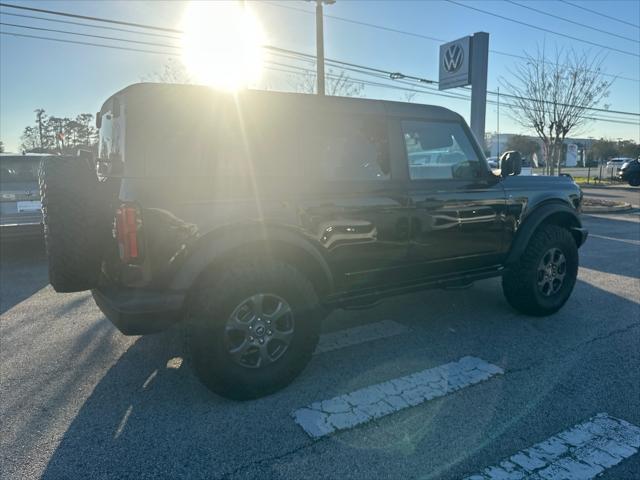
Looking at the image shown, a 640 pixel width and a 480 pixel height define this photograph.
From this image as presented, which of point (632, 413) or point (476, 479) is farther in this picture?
point (632, 413)

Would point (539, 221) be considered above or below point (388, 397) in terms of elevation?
above

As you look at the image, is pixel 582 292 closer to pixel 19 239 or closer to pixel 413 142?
pixel 413 142

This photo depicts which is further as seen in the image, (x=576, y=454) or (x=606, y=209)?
(x=606, y=209)

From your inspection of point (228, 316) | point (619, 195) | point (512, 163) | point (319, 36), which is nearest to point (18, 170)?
point (228, 316)

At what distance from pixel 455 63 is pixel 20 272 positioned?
1132 centimetres

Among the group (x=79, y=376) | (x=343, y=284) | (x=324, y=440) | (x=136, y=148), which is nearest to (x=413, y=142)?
(x=343, y=284)

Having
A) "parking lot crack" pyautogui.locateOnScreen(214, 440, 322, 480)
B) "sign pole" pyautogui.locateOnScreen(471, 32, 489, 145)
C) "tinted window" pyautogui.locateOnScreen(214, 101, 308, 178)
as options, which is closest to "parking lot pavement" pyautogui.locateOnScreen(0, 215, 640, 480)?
"parking lot crack" pyautogui.locateOnScreen(214, 440, 322, 480)

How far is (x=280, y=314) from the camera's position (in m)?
2.92

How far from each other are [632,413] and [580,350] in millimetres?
938

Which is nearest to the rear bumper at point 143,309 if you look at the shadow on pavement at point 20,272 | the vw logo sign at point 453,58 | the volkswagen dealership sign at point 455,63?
the shadow on pavement at point 20,272

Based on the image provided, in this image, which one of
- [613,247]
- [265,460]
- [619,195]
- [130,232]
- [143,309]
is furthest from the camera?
[619,195]

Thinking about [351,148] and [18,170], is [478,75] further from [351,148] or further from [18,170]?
[18,170]

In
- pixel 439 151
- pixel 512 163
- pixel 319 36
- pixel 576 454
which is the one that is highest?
pixel 319 36

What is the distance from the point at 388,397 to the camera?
115 inches
